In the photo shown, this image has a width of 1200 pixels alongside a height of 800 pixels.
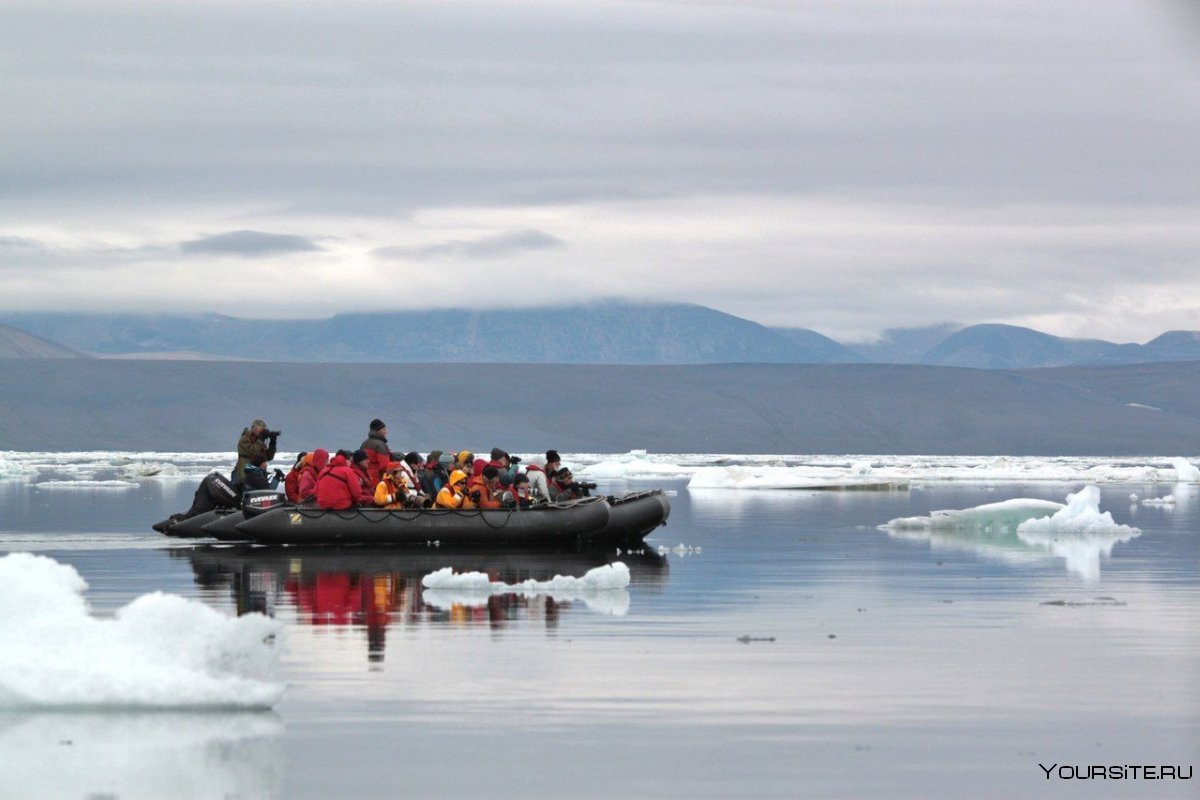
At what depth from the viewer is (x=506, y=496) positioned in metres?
20.5

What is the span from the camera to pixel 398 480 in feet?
67.8

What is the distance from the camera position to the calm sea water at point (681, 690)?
298 inches

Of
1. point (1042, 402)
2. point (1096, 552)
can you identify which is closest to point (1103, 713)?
point (1096, 552)

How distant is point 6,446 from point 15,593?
115379 mm

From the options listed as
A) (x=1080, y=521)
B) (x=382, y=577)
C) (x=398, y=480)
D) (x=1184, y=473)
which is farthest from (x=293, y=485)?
(x=1184, y=473)

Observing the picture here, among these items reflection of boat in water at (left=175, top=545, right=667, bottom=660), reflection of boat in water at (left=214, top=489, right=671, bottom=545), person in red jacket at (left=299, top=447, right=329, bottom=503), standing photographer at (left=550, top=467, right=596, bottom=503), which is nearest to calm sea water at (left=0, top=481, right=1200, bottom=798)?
reflection of boat in water at (left=175, top=545, right=667, bottom=660)

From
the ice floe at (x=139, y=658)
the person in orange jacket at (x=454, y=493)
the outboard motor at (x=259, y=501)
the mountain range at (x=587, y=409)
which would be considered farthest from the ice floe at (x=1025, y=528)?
the mountain range at (x=587, y=409)

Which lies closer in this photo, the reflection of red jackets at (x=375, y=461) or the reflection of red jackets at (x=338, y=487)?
the reflection of red jackets at (x=338, y=487)

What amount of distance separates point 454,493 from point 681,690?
1115cm

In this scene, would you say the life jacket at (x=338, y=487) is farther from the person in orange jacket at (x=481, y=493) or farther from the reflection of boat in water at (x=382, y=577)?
the person in orange jacket at (x=481, y=493)

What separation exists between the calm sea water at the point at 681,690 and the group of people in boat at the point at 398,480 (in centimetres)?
213

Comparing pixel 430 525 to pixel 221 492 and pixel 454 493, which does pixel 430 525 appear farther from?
pixel 221 492

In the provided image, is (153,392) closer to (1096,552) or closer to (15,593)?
(1096,552)

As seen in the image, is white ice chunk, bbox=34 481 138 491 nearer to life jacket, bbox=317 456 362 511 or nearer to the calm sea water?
life jacket, bbox=317 456 362 511
